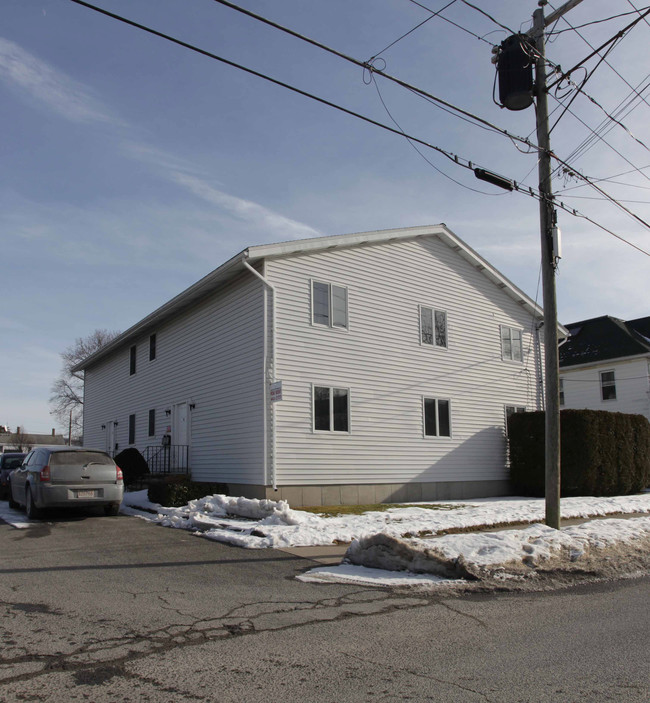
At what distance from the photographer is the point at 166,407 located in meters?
22.2

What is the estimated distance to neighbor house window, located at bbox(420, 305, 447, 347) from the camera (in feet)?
67.3

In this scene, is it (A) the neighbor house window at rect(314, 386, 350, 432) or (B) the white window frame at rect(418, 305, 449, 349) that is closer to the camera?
(A) the neighbor house window at rect(314, 386, 350, 432)

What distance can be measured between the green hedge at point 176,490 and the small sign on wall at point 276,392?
3.21 meters

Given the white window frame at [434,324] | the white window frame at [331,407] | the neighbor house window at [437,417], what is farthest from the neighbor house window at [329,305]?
the neighbor house window at [437,417]

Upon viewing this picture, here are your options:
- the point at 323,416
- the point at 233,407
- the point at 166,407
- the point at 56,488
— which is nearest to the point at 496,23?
the point at 323,416

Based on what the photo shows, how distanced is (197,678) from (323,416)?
1288cm

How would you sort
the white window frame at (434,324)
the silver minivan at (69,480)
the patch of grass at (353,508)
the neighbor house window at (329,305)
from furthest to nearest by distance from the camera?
the white window frame at (434,324)
the neighbor house window at (329,305)
the patch of grass at (353,508)
the silver minivan at (69,480)

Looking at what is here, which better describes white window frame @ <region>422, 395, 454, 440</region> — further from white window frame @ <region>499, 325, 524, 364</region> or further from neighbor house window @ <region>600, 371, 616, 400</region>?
neighbor house window @ <region>600, 371, 616, 400</region>

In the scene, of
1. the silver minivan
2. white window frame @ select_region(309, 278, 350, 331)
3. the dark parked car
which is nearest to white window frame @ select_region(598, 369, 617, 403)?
white window frame @ select_region(309, 278, 350, 331)

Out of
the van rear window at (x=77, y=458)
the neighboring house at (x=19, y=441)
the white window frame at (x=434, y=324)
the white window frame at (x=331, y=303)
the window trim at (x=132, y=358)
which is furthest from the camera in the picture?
the neighboring house at (x=19, y=441)

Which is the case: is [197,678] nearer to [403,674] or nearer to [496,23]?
[403,674]

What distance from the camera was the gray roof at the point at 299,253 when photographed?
55.2 feet

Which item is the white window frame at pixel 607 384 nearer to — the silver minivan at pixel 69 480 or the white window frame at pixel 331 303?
the white window frame at pixel 331 303

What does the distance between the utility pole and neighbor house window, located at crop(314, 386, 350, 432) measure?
22.6 ft
